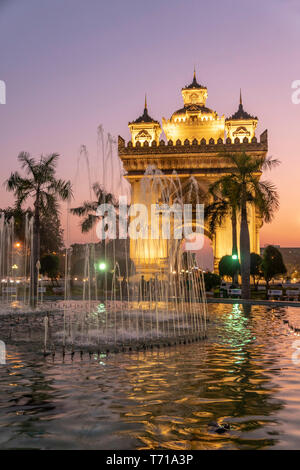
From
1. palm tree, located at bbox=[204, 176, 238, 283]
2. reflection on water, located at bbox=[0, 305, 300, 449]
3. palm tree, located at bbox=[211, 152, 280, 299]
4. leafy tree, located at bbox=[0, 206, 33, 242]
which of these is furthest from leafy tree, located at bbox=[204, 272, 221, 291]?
reflection on water, located at bbox=[0, 305, 300, 449]

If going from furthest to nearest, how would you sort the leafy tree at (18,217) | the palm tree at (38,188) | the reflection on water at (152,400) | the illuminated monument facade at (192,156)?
the illuminated monument facade at (192,156) → the leafy tree at (18,217) → the palm tree at (38,188) → the reflection on water at (152,400)

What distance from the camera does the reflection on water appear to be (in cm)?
432

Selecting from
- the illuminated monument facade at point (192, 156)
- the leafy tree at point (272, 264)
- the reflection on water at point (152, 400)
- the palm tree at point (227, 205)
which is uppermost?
the illuminated monument facade at point (192, 156)

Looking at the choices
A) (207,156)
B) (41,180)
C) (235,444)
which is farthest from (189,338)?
(207,156)

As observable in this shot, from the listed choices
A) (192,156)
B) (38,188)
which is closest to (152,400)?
(38,188)

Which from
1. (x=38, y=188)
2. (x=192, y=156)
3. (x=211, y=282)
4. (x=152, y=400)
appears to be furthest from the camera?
(x=192, y=156)

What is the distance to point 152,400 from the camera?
Result: 18.4 ft

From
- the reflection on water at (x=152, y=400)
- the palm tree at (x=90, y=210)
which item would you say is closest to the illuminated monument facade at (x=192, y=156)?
the palm tree at (x=90, y=210)

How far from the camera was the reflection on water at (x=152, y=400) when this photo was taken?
14.2 ft

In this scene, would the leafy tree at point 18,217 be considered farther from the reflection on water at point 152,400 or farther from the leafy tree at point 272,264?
the reflection on water at point 152,400

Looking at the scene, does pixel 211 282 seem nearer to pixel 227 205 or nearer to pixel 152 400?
pixel 227 205
